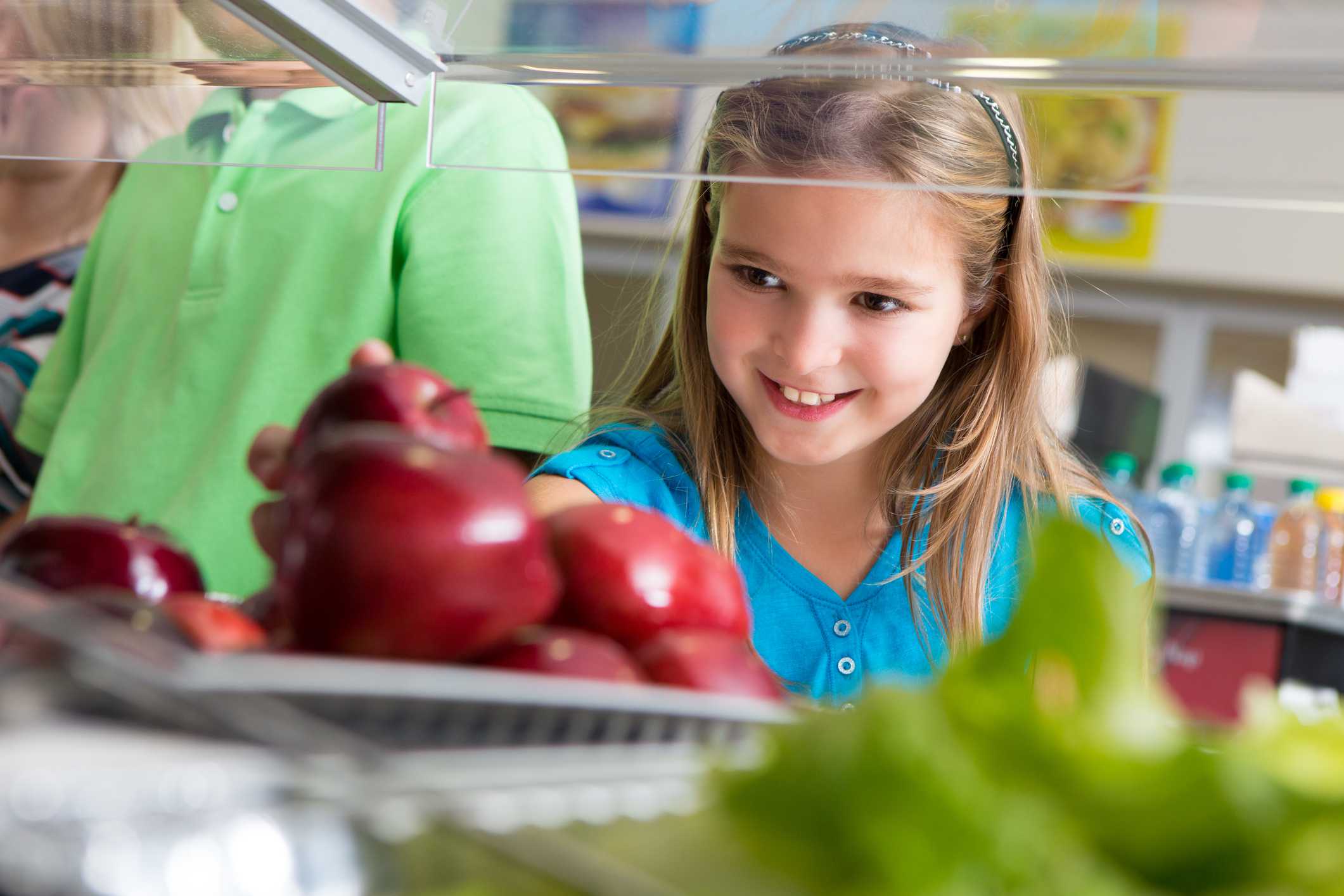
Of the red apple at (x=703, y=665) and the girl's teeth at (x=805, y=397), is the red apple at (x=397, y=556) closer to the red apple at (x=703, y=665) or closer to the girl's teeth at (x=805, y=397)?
the red apple at (x=703, y=665)

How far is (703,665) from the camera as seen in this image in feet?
1.44

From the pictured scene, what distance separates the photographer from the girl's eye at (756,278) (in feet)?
3.76

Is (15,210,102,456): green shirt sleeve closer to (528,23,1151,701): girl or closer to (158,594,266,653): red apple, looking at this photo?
(528,23,1151,701): girl

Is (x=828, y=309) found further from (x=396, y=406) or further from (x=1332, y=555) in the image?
(x=1332, y=555)

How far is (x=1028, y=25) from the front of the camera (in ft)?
1.78

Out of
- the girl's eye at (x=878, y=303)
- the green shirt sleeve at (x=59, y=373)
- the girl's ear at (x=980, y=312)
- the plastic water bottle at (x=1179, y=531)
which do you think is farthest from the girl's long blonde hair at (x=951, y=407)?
the plastic water bottle at (x=1179, y=531)

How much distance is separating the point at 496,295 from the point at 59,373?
0.57 m

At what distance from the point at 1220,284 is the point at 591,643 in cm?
390

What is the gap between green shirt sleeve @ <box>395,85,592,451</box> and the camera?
1.15 meters

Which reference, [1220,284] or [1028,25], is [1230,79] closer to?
[1028,25]

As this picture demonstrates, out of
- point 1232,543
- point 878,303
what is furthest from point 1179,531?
point 878,303

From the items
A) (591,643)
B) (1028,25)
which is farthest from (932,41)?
(591,643)

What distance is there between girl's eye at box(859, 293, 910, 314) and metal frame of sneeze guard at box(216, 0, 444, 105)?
0.53m

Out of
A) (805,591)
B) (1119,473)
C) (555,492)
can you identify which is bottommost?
(1119,473)
